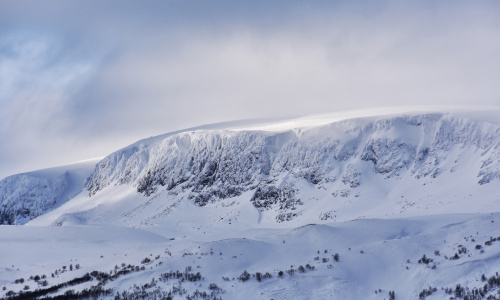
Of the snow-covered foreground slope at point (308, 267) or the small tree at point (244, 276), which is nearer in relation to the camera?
the snow-covered foreground slope at point (308, 267)

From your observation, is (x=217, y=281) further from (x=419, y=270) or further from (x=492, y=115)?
(x=492, y=115)

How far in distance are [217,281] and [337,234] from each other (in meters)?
16.9

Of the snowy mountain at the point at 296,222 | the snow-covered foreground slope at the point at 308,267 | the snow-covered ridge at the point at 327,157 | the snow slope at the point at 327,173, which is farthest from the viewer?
the snow-covered ridge at the point at 327,157

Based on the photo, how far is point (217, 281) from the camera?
37.9 meters

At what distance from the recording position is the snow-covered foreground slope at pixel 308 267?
33.6m

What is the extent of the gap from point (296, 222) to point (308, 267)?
79.8 meters

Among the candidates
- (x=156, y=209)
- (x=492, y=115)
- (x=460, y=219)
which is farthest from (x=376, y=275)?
(x=156, y=209)

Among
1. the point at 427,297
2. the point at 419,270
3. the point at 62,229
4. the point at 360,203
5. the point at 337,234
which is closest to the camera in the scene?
the point at 427,297

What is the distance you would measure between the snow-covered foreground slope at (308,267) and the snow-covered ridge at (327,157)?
6761 centimetres

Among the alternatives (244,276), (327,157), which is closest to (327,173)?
(327,157)

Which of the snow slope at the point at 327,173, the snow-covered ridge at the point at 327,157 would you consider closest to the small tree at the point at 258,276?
the snow slope at the point at 327,173

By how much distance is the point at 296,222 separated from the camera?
387 feet

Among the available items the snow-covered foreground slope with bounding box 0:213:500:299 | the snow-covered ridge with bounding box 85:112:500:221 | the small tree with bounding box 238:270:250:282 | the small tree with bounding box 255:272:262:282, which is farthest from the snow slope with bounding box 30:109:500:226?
the small tree with bounding box 255:272:262:282

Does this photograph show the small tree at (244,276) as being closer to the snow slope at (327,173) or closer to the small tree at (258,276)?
the small tree at (258,276)
